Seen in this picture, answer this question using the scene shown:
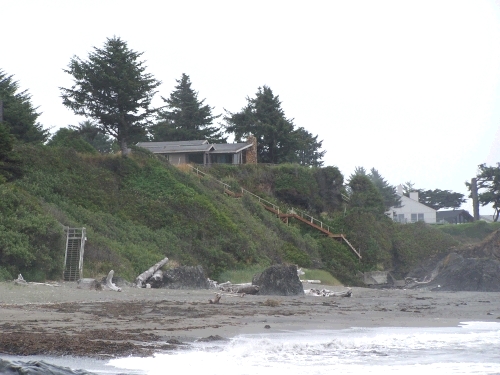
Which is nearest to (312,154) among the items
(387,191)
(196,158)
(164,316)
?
(387,191)

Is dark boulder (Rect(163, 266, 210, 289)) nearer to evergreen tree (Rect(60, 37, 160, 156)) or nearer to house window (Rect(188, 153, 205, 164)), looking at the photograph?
evergreen tree (Rect(60, 37, 160, 156))

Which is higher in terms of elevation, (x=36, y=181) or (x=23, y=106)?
(x=23, y=106)

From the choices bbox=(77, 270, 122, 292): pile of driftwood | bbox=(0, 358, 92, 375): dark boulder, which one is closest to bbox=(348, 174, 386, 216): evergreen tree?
bbox=(77, 270, 122, 292): pile of driftwood

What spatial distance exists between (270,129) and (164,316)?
1887 inches

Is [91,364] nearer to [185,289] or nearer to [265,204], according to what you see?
[185,289]

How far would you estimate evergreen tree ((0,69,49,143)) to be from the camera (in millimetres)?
43250

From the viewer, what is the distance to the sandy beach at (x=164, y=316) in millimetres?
10922

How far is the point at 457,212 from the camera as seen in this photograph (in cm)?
9181

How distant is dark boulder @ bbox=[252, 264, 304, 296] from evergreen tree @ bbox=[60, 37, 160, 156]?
20836 millimetres

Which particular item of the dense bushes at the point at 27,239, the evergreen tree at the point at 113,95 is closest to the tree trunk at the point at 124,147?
the evergreen tree at the point at 113,95

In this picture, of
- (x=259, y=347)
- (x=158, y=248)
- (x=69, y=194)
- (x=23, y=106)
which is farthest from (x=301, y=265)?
(x=259, y=347)

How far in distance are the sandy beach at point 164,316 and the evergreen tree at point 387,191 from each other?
5780 cm

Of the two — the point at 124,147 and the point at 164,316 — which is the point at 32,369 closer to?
the point at 164,316

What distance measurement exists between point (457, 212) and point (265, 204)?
48.2 meters
